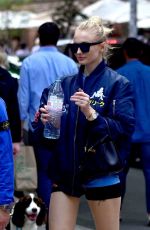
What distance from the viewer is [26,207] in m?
7.87

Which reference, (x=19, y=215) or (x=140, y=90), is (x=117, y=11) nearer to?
(x=140, y=90)

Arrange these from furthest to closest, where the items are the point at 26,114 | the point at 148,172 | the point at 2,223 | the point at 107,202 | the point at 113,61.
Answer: the point at 113,61 → the point at 148,172 → the point at 26,114 → the point at 107,202 → the point at 2,223

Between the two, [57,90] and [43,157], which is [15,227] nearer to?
[43,157]

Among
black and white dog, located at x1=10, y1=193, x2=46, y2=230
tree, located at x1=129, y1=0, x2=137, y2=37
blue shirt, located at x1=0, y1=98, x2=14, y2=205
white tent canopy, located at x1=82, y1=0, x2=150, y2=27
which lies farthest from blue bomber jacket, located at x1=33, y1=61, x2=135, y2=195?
white tent canopy, located at x1=82, y1=0, x2=150, y2=27

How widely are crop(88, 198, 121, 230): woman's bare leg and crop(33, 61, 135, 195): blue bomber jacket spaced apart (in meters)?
0.17

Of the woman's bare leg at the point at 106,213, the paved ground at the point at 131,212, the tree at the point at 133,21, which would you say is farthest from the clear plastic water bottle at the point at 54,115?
the tree at the point at 133,21

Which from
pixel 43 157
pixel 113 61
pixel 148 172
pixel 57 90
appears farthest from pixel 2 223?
pixel 113 61

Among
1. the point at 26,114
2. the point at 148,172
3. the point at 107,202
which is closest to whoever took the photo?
the point at 107,202

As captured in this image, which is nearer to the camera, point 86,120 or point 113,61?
point 86,120

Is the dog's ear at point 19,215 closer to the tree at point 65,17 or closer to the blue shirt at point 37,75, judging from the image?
the blue shirt at point 37,75

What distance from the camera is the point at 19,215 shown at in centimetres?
791

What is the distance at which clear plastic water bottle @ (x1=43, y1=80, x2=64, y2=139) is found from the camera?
5418 millimetres

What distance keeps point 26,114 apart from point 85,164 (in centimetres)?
307

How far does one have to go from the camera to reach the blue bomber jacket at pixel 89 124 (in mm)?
5445
